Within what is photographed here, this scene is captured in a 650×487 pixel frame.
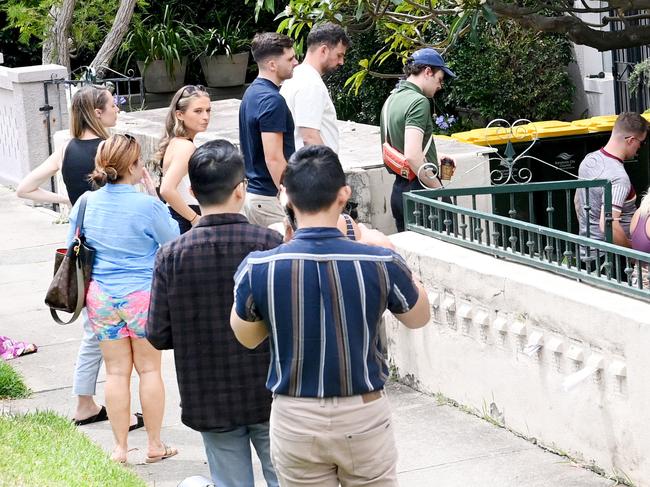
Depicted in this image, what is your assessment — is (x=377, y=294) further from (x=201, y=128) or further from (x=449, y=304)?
(x=201, y=128)

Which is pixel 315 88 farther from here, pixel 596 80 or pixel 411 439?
pixel 596 80

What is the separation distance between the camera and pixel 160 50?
19.5 metres

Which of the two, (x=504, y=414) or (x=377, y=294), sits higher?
(x=377, y=294)

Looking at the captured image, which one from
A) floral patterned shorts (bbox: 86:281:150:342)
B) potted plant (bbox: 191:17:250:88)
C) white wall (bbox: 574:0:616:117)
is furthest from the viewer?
potted plant (bbox: 191:17:250:88)

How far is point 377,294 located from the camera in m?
3.72

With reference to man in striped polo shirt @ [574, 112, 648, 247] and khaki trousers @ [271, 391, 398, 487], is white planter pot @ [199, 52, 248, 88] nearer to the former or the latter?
man in striped polo shirt @ [574, 112, 648, 247]

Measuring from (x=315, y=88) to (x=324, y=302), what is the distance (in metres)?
3.52

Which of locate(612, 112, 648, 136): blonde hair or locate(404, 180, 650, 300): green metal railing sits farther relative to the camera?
locate(612, 112, 648, 136): blonde hair

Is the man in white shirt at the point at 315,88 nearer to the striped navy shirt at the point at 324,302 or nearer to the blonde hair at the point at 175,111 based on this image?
the blonde hair at the point at 175,111

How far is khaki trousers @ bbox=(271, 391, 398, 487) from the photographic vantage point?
3750 mm

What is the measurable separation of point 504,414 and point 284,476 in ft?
8.06

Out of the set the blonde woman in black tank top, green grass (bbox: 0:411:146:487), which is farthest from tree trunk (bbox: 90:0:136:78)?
green grass (bbox: 0:411:146:487)

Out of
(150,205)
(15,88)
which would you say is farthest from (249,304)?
(15,88)

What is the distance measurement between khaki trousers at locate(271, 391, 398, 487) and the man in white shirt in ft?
11.3
